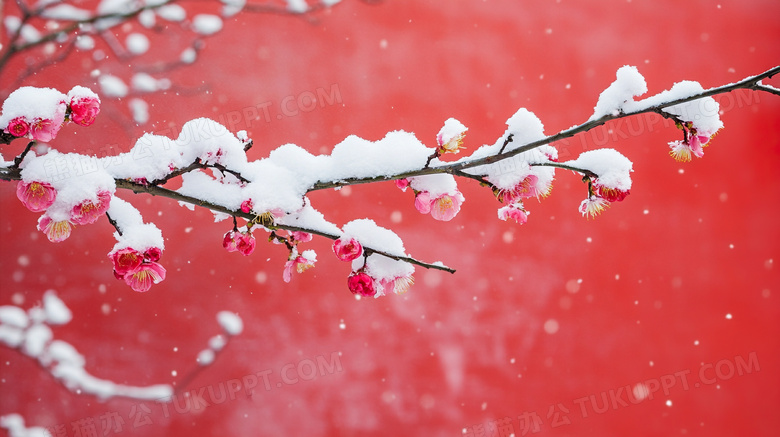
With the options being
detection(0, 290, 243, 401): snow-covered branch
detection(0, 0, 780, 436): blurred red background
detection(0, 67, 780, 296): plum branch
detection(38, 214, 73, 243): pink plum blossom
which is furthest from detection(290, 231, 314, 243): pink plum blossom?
detection(0, 290, 243, 401): snow-covered branch

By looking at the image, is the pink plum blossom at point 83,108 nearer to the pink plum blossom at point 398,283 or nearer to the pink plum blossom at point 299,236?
the pink plum blossom at point 299,236

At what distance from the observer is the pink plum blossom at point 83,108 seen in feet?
2.07

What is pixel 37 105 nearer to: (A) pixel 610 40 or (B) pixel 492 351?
(B) pixel 492 351

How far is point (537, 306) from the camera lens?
2.41 meters

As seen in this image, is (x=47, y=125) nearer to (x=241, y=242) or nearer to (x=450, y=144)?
(x=241, y=242)

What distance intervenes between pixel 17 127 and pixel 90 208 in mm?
115

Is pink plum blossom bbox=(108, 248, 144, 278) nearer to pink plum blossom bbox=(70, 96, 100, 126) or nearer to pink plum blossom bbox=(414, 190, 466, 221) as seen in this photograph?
pink plum blossom bbox=(70, 96, 100, 126)

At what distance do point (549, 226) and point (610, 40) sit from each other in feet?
3.04

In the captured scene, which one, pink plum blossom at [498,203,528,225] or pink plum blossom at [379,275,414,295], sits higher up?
pink plum blossom at [498,203,528,225]

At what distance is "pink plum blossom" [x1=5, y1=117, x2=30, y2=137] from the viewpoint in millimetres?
578

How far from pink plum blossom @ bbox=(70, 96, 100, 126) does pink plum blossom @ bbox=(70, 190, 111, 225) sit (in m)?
0.09

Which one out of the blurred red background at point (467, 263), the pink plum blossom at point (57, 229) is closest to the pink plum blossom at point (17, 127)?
the pink plum blossom at point (57, 229)

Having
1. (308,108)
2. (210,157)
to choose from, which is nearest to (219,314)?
(308,108)

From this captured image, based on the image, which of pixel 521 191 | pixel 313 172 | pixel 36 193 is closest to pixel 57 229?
pixel 36 193
